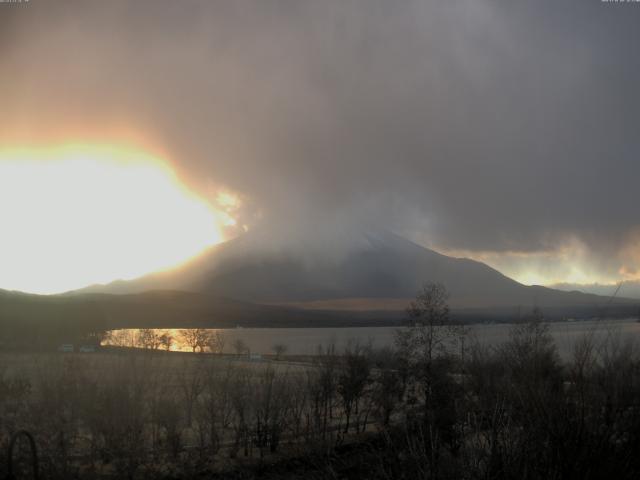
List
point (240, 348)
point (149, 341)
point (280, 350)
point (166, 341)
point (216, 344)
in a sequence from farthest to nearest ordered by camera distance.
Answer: point (216, 344) < point (280, 350) < point (240, 348) < point (166, 341) < point (149, 341)

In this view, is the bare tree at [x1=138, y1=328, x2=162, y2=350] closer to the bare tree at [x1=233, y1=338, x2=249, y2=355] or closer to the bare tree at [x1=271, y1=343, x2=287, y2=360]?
the bare tree at [x1=233, y1=338, x2=249, y2=355]

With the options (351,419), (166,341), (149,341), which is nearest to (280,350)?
(166,341)

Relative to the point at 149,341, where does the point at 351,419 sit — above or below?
below

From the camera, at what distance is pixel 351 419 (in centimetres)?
3616

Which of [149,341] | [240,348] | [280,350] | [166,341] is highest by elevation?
[149,341]

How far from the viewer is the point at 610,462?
6242 millimetres

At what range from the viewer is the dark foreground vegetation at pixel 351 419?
6.56 m

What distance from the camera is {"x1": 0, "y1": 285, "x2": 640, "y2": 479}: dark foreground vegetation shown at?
6562mm

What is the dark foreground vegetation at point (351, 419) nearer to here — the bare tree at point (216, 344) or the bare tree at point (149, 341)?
the bare tree at point (149, 341)

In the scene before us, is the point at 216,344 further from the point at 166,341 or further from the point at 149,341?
the point at 149,341

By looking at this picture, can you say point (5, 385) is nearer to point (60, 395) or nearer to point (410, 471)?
point (60, 395)

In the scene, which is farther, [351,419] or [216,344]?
[216,344]

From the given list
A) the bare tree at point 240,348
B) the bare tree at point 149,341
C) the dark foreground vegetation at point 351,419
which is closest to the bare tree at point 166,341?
the bare tree at point 149,341

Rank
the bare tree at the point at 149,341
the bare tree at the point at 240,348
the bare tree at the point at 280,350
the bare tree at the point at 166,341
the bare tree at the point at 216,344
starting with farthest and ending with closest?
the bare tree at the point at 280,350, the bare tree at the point at 240,348, the bare tree at the point at 216,344, the bare tree at the point at 166,341, the bare tree at the point at 149,341
